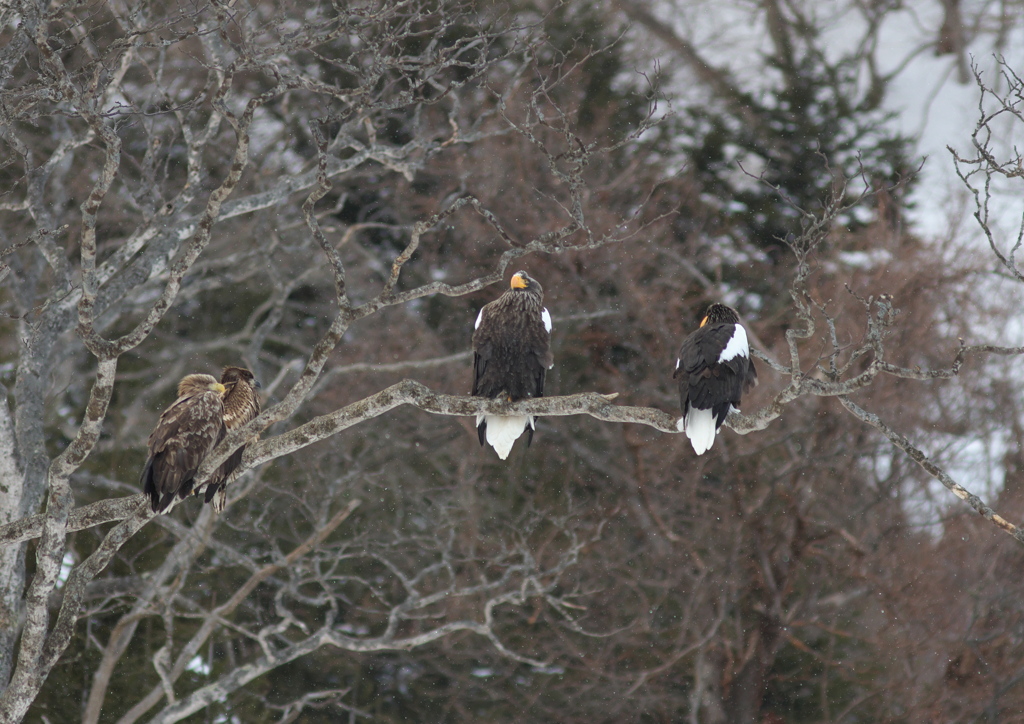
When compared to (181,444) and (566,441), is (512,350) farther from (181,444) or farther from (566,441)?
(566,441)

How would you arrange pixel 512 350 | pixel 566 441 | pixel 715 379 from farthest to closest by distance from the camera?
pixel 566 441, pixel 512 350, pixel 715 379

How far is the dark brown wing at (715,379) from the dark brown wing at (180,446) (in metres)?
2.52

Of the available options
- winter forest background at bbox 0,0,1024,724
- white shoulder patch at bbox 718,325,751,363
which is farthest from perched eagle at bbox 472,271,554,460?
winter forest background at bbox 0,0,1024,724

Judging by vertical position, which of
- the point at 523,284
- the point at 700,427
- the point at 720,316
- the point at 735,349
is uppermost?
the point at 523,284

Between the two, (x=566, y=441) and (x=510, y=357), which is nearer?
(x=510, y=357)

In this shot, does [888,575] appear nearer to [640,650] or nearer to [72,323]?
[640,650]

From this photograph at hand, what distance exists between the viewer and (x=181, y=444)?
5.11 m

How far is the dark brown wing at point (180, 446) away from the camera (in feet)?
16.4

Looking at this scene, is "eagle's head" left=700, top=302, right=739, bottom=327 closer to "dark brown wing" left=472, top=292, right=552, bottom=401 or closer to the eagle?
"dark brown wing" left=472, top=292, right=552, bottom=401

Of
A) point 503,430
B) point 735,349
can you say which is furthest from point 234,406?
point 735,349

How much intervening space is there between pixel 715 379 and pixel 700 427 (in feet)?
0.92

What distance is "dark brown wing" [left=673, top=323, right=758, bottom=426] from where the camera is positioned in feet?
18.3

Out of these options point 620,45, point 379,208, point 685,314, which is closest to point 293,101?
point 379,208

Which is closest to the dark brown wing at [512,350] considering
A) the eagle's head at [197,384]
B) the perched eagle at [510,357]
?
the perched eagle at [510,357]
